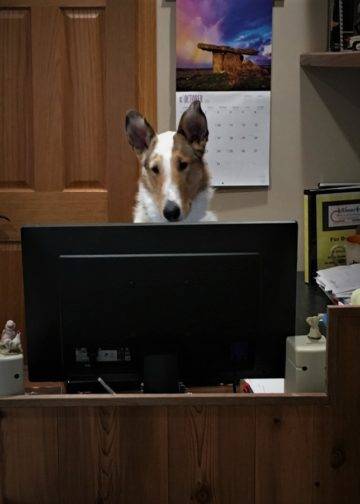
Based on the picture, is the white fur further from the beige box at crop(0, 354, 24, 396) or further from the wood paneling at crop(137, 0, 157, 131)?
the beige box at crop(0, 354, 24, 396)

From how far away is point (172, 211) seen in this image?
219 cm

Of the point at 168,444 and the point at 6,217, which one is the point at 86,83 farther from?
the point at 168,444

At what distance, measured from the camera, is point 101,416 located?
112cm

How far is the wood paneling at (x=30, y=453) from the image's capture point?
3.67 feet

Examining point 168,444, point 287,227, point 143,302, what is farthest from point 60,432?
point 287,227

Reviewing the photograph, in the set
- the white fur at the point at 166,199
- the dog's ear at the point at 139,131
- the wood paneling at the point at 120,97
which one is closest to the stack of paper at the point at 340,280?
the white fur at the point at 166,199

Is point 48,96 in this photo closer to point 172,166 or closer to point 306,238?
point 172,166

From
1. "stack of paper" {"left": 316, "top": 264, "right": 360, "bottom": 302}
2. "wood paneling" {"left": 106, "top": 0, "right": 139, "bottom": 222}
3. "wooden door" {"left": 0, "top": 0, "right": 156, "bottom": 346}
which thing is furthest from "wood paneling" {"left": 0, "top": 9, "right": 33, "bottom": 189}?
"stack of paper" {"left": 316, "top": 264, "right": 360, "bottom": 302}

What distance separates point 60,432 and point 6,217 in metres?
2.00

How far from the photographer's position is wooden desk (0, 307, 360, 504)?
1115 mm

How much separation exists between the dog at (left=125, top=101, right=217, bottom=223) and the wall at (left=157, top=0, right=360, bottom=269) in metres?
0.62

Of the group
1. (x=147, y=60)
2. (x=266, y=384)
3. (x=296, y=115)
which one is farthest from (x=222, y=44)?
(x=266, y=384)

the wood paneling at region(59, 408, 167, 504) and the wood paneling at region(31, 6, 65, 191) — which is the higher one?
the wood paneling at region(31, 6, 65, 191)

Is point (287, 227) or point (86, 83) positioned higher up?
point (86, 83)
